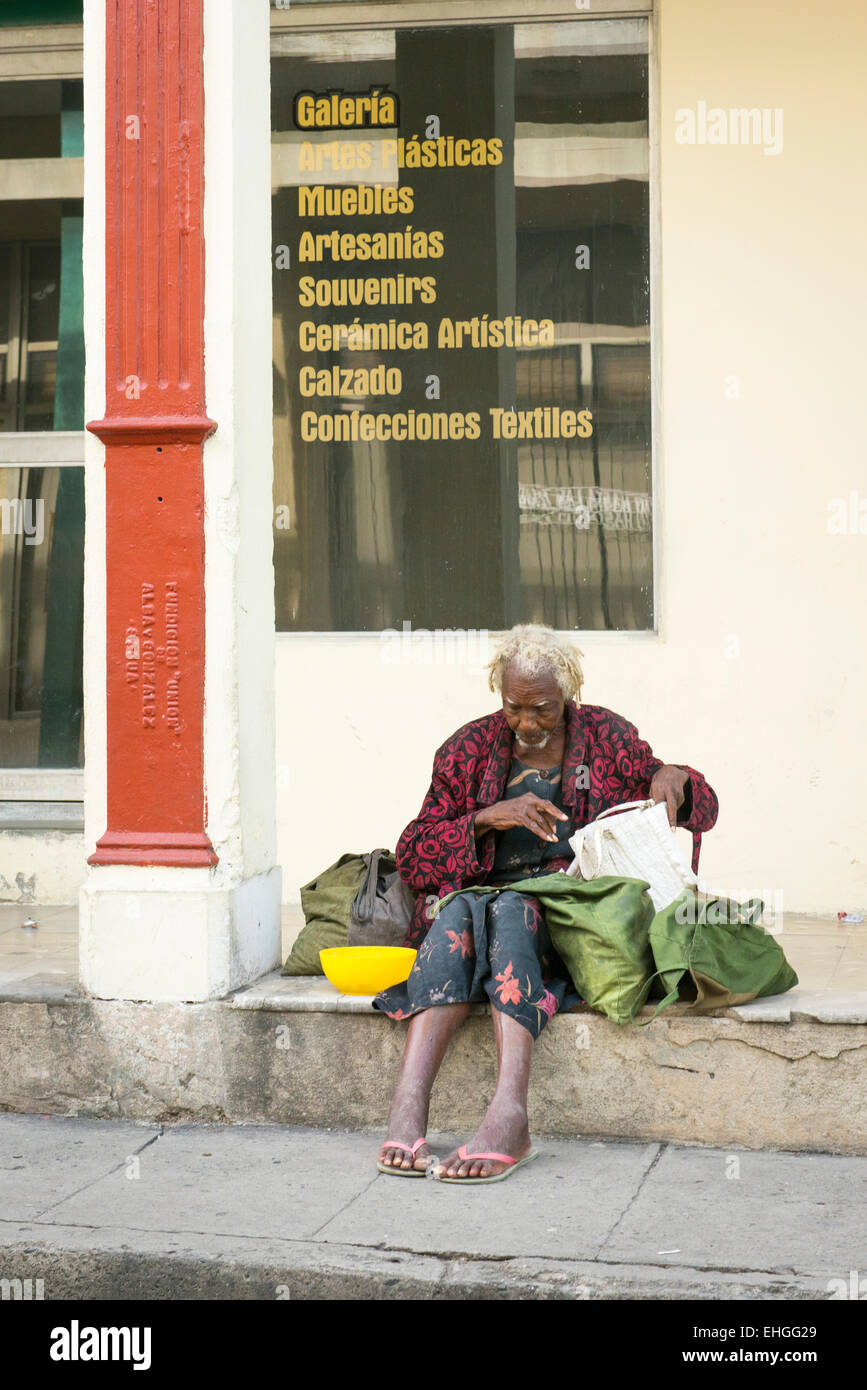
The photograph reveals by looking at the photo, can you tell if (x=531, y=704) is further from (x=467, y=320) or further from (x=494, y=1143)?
(x=467, y=320)

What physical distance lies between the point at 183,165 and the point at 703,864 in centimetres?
331

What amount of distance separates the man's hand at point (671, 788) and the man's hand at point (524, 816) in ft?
0.97

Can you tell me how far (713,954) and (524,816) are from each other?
62 centimetres

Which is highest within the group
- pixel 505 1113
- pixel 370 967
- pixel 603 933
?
pixel 603 933

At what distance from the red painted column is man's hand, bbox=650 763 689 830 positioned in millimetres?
1296

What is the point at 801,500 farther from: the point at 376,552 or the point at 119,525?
the point at 119,525

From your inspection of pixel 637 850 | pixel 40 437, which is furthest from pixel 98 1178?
pixel 40 437

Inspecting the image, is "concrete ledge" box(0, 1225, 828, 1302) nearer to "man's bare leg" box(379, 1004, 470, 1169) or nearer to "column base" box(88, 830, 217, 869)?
"man's bare leg" box(379, 1004, 470, 1169)

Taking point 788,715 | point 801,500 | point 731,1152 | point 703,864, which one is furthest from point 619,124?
point 731,1152

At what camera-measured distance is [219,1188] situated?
3.96 m

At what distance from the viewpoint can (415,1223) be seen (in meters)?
3.65

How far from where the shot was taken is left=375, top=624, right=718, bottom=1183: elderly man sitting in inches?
161

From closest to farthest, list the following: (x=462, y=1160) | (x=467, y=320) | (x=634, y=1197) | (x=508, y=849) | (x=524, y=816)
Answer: (x=634, y=1197) < (x=462, y=1160) < (x=524, y=816) < (x=508, y=849) < (x=467, y=320)

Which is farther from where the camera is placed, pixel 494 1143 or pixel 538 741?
pixel 538 741
